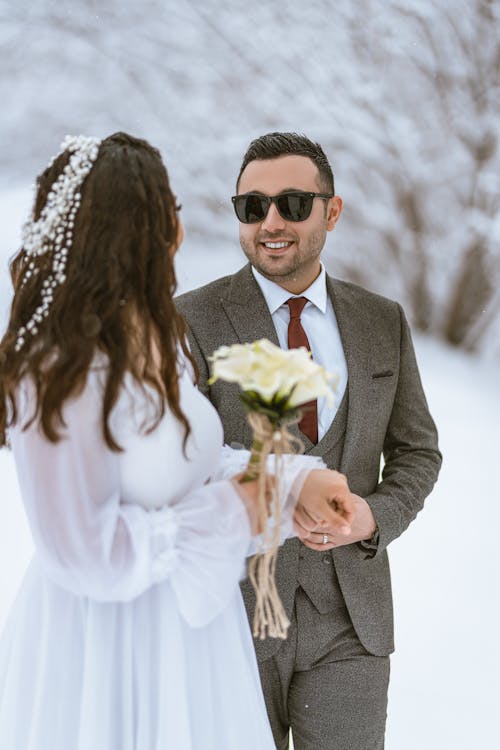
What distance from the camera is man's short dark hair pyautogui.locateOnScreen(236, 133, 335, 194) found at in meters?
2.31

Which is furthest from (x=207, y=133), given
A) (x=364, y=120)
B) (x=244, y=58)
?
(x=364, y=120)

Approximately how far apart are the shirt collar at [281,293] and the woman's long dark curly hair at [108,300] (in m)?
0.68

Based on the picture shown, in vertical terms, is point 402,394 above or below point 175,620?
above

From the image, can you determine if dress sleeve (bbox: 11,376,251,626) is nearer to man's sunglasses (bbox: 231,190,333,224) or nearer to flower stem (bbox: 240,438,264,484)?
flower stem (bbox: 240,438,264,484)

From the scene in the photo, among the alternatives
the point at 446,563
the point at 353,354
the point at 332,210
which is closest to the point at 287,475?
the point at 353,354

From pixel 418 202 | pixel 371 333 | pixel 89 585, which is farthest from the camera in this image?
pixel 418 202

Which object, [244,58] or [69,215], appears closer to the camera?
[69,215]

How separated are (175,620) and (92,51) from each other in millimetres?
3094

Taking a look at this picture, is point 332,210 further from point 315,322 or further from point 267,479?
point 267,479

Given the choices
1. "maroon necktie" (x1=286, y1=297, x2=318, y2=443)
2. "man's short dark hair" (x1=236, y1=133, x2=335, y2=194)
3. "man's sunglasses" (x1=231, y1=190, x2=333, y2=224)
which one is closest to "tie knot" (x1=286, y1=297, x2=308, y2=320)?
"maroon necktie" (x1=286, y1=297, x2=318, y2=443)

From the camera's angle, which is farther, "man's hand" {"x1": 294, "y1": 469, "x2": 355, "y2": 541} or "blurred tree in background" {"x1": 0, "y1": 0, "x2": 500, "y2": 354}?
"blurred tree in background" {"x1": 0, "y1": 0, "x2": 500, "y2": 354}

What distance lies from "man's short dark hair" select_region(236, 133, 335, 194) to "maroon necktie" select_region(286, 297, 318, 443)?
32 centimetres

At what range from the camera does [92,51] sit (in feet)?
13.3

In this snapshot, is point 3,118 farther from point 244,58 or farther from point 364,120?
point 364,120
